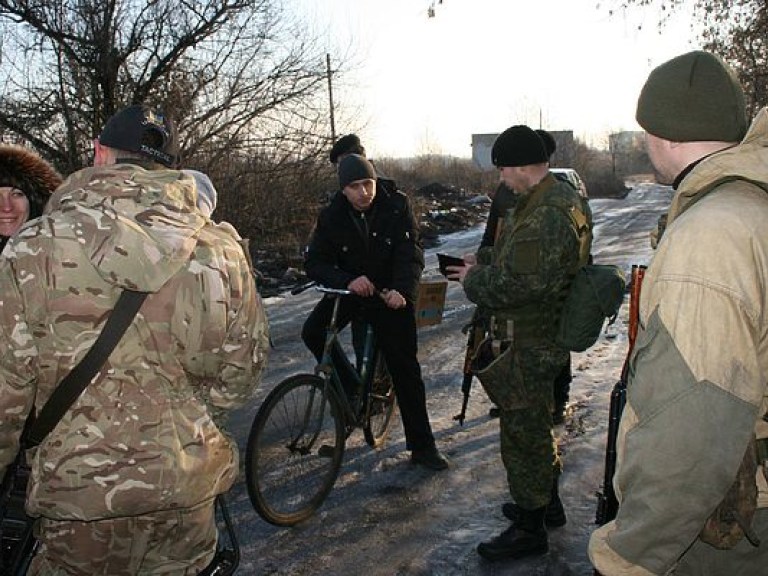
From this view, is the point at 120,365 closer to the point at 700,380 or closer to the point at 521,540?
the point at 700,380

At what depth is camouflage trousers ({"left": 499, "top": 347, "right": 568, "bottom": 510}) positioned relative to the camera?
3.50m

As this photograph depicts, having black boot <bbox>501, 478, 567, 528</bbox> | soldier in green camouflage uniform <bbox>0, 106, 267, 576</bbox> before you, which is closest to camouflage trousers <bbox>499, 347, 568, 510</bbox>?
black boot <bbox>501, 478, 567, 528</bbox>

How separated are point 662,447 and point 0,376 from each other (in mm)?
1557

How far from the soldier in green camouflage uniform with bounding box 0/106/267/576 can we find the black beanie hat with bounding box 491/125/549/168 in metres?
1.88

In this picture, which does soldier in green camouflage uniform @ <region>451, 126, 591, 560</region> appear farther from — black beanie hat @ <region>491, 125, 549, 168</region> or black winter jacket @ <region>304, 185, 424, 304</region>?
black winter jacket @ <region>304, 185, 424, 304</region>

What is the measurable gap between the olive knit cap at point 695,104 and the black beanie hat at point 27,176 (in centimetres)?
254

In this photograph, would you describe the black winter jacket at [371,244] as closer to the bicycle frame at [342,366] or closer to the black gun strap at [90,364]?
the bicycle frame at [342,366]

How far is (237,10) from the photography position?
44.5ft

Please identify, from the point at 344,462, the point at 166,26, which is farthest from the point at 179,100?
the point at 344,462

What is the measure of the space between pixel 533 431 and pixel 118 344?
224cm

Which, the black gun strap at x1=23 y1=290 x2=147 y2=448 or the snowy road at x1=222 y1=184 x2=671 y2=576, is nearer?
the black gun strap at x1=23 y1=290 x2=147 y2=448

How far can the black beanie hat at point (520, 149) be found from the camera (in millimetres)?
3547

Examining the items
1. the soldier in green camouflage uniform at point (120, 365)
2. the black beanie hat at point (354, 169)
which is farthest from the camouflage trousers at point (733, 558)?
the black beanie hat at point (354, 169)

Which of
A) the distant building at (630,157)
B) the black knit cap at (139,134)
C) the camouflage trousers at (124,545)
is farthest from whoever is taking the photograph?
the distant building at (630,157)
